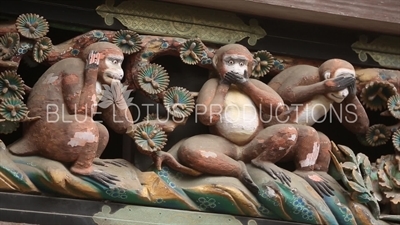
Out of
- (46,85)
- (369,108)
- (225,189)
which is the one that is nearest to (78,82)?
(46,85)

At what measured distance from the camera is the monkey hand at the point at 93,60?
8.51ft

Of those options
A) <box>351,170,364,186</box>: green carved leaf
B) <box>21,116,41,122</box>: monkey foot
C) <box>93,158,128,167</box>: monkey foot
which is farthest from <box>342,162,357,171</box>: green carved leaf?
<box>21,116,41,122</box>: monkey foot

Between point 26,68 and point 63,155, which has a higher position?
point 26,68

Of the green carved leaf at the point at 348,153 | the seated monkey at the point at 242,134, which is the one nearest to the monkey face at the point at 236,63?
the seated monkey at the point at 242,134

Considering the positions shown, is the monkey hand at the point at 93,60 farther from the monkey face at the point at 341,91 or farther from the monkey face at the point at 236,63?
the monkey face at the point at 341,91

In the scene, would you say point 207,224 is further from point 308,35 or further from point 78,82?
point 308,35

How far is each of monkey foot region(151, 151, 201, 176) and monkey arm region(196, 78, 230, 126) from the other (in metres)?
0.15

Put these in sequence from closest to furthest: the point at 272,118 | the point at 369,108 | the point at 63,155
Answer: the point at 63,155, the point at 272,118, the point at 369,108

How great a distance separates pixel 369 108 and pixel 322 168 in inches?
12.0

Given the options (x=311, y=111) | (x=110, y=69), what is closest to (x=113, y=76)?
(x=110, y=69)

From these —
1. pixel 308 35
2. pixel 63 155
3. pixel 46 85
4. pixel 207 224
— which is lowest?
pixel 207 224

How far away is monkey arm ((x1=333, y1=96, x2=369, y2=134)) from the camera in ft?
9.46

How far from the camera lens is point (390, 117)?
3.05 m

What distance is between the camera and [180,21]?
2.87m
